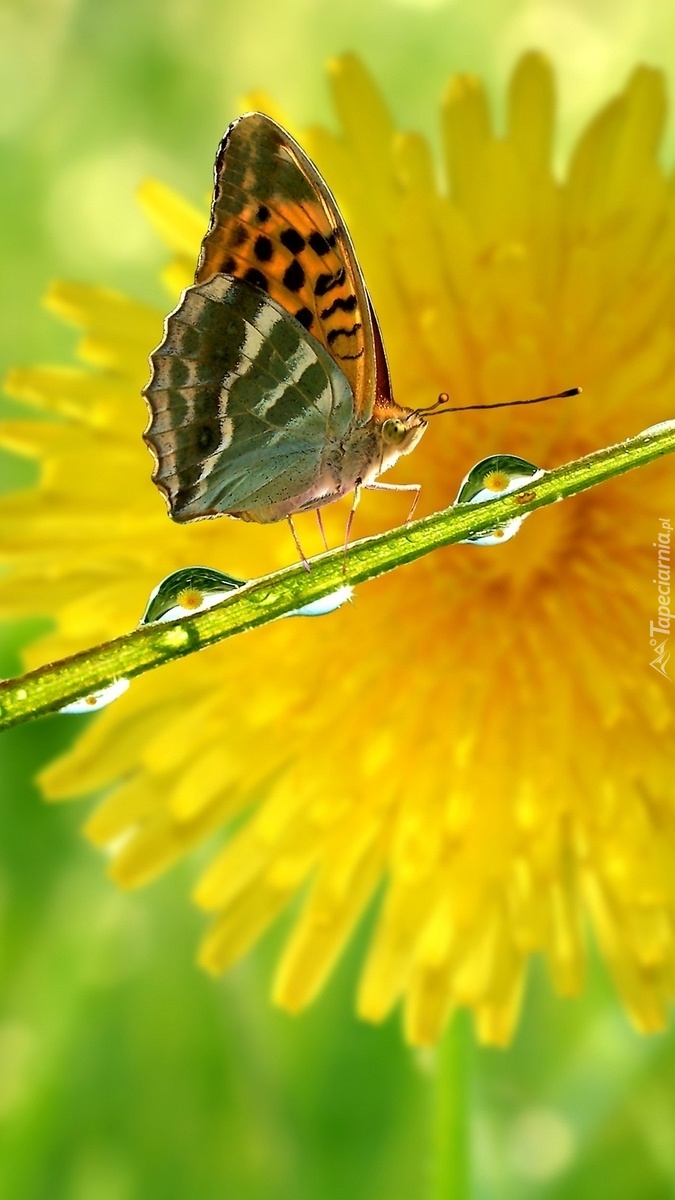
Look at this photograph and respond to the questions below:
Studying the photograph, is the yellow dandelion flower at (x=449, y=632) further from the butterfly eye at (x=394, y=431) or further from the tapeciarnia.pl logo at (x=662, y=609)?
the butterfly eye at (x=394, y=431)

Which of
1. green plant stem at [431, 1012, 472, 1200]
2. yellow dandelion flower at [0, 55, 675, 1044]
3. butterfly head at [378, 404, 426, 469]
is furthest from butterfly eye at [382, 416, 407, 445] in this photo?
green plant stem at [431, 1012, 472, 1200]

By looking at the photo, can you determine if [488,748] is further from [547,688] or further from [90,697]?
[90,697]

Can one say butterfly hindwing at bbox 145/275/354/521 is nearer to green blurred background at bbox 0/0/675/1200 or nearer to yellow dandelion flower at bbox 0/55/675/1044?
yellow dandelion flower at bbox 0/55/675/1044

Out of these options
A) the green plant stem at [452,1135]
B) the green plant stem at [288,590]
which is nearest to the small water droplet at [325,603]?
the green plant stem at [288,590]

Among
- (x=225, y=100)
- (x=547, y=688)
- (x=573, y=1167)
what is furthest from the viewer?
(x=225, y=100)

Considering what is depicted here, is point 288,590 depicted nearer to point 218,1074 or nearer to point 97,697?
point 97,697

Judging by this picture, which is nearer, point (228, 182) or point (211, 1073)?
point (228, 182)

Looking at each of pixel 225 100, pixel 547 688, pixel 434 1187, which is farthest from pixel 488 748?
pixel 225 100

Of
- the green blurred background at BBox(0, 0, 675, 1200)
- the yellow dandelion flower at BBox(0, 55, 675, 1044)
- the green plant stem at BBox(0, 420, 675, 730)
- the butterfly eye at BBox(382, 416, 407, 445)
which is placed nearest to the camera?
the green plant stem at BBox(0, 420, 675, 730)
